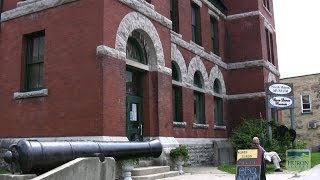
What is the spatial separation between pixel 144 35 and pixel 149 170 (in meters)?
5.19

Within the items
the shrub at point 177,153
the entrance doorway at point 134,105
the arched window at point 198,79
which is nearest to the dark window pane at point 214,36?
the arched window at point 198,79

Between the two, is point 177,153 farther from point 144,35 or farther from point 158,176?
point 144,35

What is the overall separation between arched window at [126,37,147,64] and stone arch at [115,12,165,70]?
0.85ft

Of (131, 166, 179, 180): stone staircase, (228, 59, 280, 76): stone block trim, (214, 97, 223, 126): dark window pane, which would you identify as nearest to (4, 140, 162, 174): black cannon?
(131, 166, 179, 180): stone staircase

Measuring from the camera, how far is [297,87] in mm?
38969

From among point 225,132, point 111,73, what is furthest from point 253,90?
point 111,73

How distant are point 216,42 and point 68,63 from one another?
1345 cm

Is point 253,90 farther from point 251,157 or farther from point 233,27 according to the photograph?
point 251,157

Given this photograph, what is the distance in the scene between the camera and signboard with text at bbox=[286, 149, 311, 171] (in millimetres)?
15359

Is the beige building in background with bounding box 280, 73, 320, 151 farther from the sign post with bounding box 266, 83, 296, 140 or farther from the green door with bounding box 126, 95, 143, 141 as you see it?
the green door with bounding box 126, 95, 143, 141

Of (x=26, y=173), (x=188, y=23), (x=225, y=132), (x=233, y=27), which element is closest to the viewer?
(x=26, y=173)

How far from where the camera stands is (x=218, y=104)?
25375mm

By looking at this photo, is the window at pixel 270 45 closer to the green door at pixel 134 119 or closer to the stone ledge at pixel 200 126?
the stone ledge at pixel 200 126

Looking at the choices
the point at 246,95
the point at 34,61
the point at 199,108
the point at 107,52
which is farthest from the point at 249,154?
the point at 246,95
